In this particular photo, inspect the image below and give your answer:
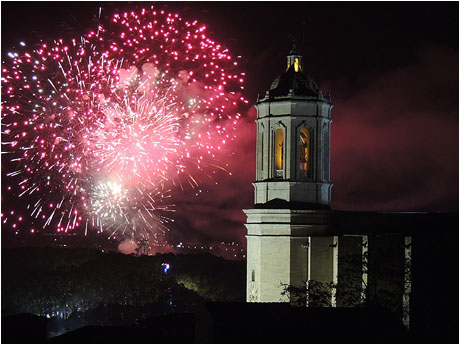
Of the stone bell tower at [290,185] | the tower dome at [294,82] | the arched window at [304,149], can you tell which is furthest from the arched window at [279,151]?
the tower dome at [294,82]

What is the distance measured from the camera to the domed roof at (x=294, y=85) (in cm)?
3694

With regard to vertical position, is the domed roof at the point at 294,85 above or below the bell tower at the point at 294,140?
above

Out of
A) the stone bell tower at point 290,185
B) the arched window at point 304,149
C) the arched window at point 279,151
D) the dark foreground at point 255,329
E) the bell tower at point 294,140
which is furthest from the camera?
the arched window at point 279,151

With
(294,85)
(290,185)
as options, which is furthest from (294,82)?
Answer: (290,185)

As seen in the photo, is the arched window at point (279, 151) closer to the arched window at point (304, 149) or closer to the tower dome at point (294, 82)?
the arched window at point (304, 149)

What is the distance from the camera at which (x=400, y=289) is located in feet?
105

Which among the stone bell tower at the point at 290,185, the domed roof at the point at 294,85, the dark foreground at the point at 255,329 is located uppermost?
the domed roof at the point at 294,85

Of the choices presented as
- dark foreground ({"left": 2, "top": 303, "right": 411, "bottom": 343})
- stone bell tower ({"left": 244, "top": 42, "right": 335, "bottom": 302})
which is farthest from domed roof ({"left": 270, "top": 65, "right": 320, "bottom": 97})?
dark foreground ({"left": 2, "top": 303, "right": 411, "bottom": 343})

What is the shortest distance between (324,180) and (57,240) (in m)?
75.5

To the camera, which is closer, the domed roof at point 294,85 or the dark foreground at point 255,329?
the dark foreground at point 255,329

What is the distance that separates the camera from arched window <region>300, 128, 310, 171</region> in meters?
37.2

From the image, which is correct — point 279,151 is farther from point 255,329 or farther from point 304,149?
point 255,329

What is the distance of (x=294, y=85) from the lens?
37094 millimetres

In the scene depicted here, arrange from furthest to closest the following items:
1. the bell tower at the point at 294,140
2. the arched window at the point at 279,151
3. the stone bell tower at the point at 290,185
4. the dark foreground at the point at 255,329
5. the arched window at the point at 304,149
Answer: the arched window at the point at 279,151, the arched window at the point at 304,149, the bell tower at the point at 294,140, the stone bell tower at the point at 290,185, the dark foreground at the point at 255,329
